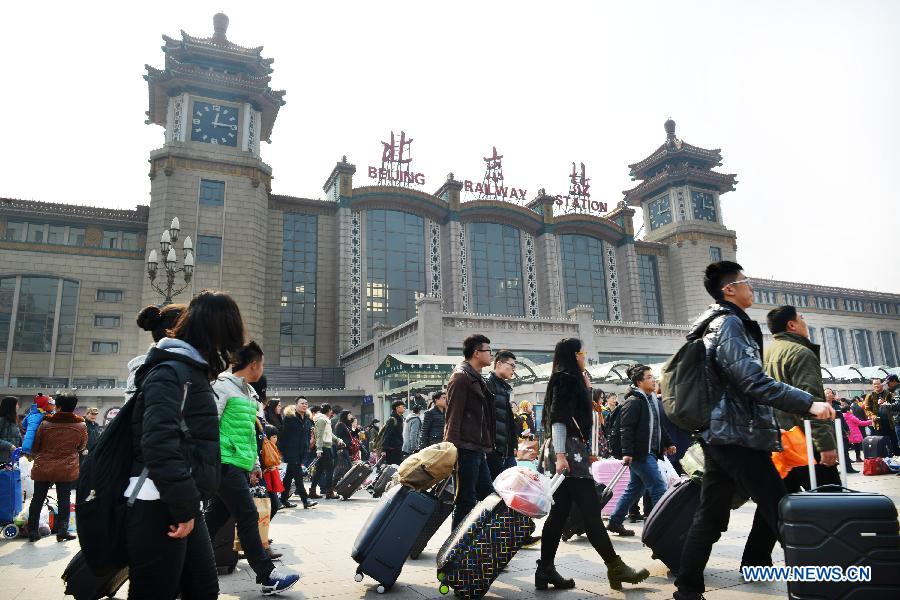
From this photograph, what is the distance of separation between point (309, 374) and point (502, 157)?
22.7m

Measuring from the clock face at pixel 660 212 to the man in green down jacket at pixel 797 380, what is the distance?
4950 centimetres

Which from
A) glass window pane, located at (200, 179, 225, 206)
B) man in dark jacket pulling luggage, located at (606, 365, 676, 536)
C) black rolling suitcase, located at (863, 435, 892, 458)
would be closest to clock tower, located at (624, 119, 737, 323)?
glass window pane, located at (200, 179, 225, 206)

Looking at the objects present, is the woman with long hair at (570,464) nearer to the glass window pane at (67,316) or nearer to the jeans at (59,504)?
the jeans at (59,504)

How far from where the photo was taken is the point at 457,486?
194 inches

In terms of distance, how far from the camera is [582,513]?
14.2 ft

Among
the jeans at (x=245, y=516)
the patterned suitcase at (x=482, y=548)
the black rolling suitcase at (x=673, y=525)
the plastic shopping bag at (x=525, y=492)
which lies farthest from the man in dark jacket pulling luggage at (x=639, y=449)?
the jeans at (x=245, y=516)

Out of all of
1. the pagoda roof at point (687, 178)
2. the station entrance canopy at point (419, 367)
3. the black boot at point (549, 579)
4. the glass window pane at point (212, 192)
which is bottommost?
the black boot at point (549, 579)

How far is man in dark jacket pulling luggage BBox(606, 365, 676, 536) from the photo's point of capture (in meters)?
6.01

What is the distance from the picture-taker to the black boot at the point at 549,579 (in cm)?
415

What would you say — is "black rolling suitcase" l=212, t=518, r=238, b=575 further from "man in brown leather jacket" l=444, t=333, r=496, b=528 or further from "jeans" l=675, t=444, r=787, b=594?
"jeans" l=675, t=444, r=787, b=594

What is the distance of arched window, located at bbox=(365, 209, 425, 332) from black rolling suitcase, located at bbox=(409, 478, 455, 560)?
32223 mm

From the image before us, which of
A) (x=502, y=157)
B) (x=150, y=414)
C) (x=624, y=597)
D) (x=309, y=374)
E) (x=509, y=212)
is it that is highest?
(x=502, y=157)

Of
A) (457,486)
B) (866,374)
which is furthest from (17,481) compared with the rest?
(866,374)

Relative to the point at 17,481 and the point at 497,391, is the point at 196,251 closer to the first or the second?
the point at 17,481
